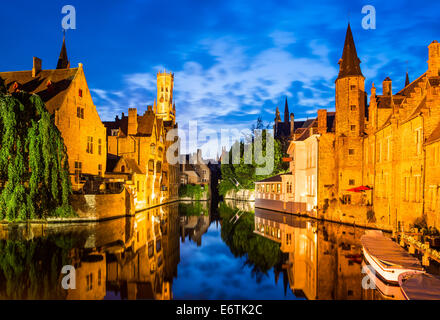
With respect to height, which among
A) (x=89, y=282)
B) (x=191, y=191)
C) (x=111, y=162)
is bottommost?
(x=191, y=191)

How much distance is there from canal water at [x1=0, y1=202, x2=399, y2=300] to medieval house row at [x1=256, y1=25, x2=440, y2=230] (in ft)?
14.9

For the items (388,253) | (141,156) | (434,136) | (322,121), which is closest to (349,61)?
(322,121)

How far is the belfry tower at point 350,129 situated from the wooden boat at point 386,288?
20.7 meters

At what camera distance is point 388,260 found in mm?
13820

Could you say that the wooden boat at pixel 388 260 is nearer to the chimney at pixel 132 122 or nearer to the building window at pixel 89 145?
the building window at pixel 89 145

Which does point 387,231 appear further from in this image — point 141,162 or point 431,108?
point 141,162

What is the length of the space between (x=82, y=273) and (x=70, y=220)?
17.2 m

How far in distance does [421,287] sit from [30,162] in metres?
21.1

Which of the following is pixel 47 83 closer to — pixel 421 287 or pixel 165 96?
pixel 421 287

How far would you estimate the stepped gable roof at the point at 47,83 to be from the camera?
113ft

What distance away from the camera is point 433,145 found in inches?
832

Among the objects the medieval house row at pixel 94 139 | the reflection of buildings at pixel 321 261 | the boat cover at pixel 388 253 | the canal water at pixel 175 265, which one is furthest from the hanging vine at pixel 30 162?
the boat cover at pixel 388 253

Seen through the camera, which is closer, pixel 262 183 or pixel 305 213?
pixel 305 213
